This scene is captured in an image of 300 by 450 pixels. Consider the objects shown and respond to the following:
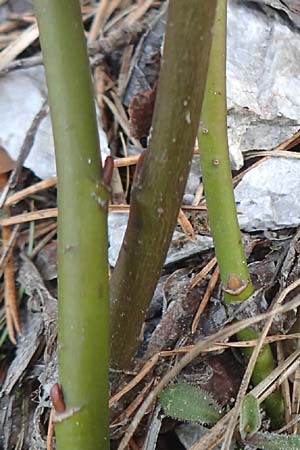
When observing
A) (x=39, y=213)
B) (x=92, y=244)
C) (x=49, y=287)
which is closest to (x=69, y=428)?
(x=92, y=244)

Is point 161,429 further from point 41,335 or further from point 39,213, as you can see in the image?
point 39,213

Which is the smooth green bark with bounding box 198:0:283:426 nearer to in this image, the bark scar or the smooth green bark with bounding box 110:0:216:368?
the bark scar

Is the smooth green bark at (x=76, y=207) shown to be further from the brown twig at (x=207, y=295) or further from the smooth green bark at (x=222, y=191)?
the brown twig at (x=207, y=295)

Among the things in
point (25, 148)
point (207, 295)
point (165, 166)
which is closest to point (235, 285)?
point (207, 295)

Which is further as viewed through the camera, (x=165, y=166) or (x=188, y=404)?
(x=188, y=404)

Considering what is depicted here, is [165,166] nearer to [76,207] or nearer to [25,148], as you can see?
[76,207]

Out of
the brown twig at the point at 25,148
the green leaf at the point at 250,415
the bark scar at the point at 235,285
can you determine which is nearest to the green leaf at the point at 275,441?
the green leaf at the point at 250,415
